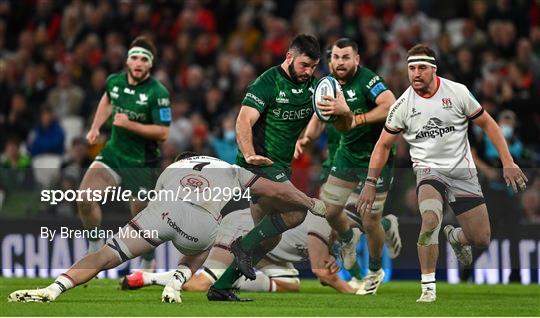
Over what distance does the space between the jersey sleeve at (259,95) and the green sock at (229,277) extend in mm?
1512

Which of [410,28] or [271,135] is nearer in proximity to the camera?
[271,135]

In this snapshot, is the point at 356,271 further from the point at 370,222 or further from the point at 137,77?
the point at 137,77

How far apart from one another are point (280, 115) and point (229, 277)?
1.67 m

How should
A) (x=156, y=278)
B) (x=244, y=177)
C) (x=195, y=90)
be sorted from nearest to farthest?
(x=244, y=177) < (x=156, y=278) < (x=195, y=90)

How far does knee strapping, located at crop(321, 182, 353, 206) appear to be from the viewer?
45.6 feet

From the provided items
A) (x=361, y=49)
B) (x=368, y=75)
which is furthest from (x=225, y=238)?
(x=361, y=49)

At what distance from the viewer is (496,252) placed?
16281 millimetres

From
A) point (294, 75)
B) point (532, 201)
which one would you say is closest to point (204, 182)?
point (294, 75)

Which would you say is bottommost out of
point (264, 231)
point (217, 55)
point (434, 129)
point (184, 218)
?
point (264, 231)

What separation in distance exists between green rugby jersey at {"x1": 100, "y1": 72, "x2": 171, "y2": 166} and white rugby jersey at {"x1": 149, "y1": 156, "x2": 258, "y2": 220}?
2493mm

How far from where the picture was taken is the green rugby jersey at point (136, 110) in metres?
14.8

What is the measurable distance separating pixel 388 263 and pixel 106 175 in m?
4.00

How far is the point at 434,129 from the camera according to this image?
12477mm

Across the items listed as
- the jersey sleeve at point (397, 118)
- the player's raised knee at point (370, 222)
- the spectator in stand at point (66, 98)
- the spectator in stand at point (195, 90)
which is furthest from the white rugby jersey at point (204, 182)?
the spectator in stand at point (66, 98)
